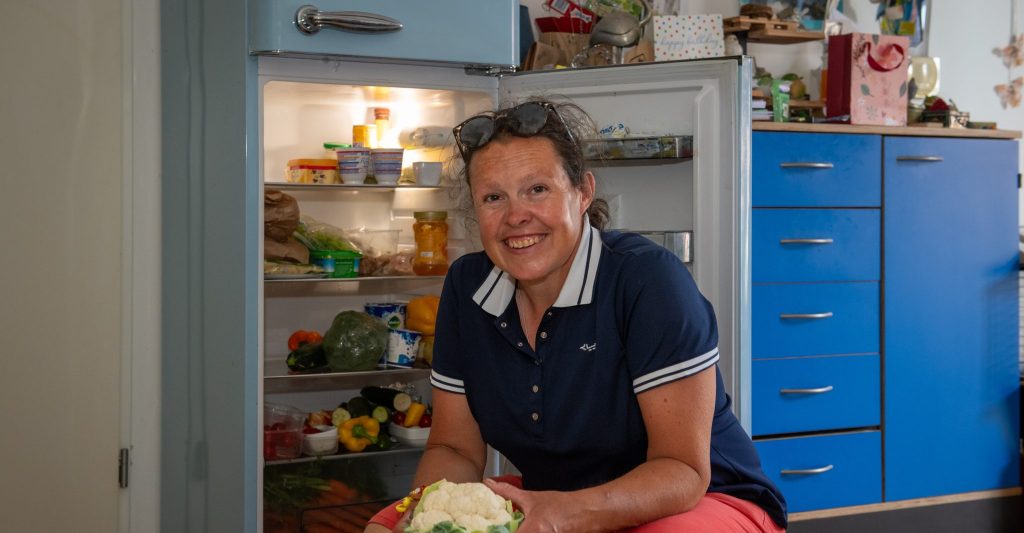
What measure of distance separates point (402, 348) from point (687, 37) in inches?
50.4

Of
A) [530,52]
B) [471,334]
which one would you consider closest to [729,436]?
[471,334]

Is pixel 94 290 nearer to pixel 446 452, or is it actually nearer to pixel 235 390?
pixel 235 390

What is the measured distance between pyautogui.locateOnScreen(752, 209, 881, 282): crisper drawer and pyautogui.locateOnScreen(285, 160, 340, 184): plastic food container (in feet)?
4.40

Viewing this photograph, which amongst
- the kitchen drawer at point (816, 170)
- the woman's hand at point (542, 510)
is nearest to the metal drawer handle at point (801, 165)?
the kitchen drawer at point (816, 170)

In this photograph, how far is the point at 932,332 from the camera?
11.3ft

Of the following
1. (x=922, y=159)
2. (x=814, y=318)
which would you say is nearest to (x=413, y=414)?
(x=814, y=318)

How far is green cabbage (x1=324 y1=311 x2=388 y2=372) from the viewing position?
2752 millimetres

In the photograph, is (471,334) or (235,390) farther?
(235,390)

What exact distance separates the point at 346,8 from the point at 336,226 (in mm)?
853

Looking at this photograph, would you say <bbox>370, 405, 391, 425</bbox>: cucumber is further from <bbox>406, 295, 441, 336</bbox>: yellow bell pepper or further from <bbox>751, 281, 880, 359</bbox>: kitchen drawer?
<bbox>751, 281, 880, 359</bbox>: kitchen drawer

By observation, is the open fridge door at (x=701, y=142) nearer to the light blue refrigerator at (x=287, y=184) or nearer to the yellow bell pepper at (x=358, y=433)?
the light blue refrigerator at (x=287, y=184)

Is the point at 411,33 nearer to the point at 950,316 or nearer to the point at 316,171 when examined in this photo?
the point at 316,171

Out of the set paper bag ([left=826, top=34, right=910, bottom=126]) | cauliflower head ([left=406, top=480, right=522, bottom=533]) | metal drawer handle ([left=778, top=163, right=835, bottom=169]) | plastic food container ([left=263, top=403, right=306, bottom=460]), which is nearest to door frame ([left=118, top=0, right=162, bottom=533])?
plastic food container ([left=263, top=403, right=306, bottom=460])

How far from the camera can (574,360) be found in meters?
1.65
